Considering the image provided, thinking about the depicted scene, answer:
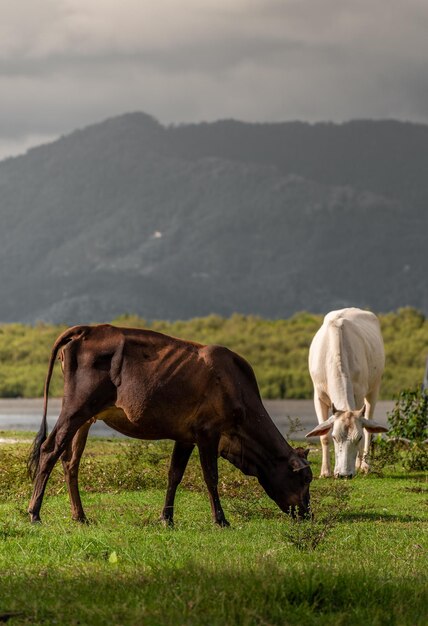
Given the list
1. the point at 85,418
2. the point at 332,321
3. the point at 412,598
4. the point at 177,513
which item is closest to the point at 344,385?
the point at 332,321

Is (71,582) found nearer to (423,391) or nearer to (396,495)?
(396,495)

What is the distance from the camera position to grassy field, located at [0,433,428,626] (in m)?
6.46

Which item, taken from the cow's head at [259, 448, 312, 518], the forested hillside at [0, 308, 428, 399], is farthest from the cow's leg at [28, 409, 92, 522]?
the forested hillside at [0, 308, 428, 399]

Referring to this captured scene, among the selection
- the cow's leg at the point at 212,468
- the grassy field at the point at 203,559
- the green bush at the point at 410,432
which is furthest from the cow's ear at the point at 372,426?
the cow's leg at the point at 212,468

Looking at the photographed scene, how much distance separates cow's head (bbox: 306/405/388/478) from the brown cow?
3.68m

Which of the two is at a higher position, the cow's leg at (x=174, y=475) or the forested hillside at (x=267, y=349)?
the cow's leg at (x=174, y=475)

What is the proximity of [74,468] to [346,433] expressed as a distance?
4947 millimetres

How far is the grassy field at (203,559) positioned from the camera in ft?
21.2

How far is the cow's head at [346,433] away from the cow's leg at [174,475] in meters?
3.79

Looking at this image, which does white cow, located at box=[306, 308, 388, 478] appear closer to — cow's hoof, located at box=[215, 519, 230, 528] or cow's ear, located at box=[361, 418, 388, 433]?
cow's ear, located at box=[361, 418, 388, 433]

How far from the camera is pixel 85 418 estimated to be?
34.3 ft

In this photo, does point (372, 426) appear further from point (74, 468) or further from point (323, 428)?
point (74, 468)

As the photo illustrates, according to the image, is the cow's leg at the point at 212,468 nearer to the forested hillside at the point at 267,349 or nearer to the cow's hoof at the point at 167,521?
the cow's hoof at the point at 167,521

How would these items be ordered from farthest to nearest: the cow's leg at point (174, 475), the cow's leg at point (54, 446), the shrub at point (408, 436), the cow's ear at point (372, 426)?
the shrub at point (408, 436), the cow's ear at point (372, 426), the cow's leg at point (174, 475), the cow's leg at point (54, 446)
